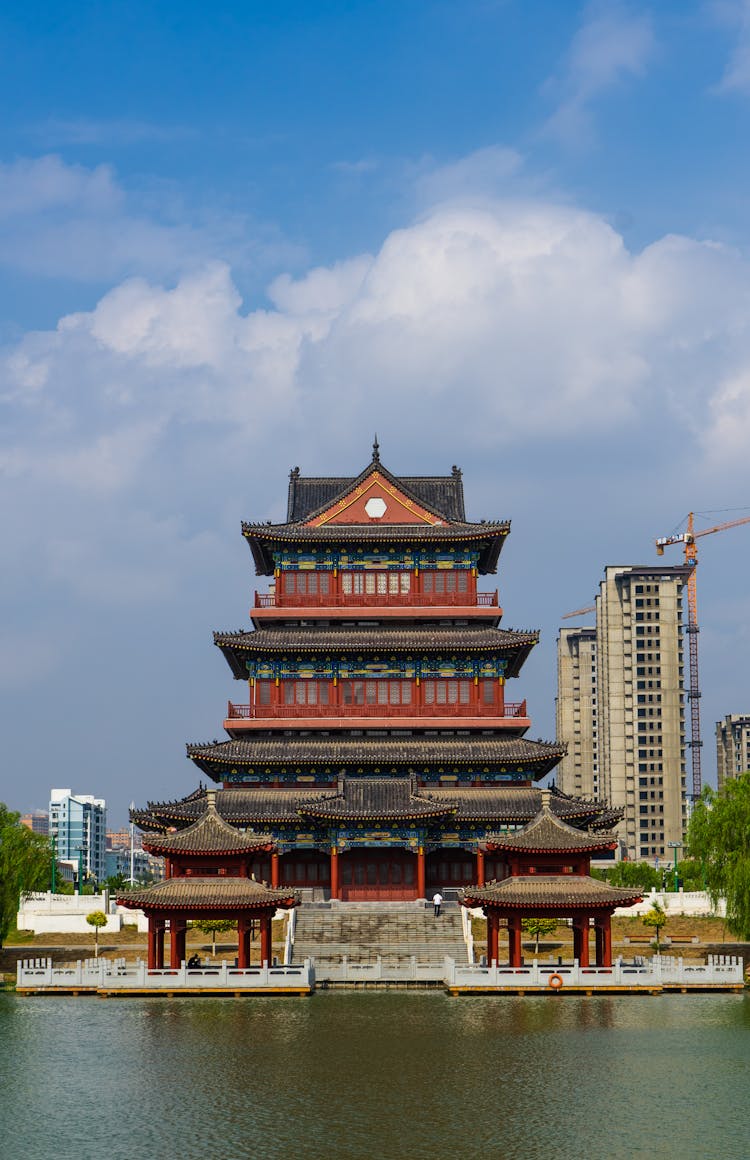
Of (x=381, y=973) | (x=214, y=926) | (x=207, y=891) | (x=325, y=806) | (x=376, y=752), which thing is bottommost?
(x=381, y=973)

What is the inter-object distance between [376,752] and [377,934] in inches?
485

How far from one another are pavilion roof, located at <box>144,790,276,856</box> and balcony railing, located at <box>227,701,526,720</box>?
57.6 feet

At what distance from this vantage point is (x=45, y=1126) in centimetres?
2808

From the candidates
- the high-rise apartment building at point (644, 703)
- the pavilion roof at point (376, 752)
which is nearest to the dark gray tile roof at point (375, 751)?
the pavilion roof at point (376, 752)

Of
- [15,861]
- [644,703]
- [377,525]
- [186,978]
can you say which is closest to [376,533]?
[377,525]

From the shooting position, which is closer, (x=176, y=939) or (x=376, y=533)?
(x=176, y=939)

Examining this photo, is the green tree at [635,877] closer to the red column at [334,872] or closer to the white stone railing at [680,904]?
the white stone railing at [680,904]

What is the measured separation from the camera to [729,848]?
58812 mm

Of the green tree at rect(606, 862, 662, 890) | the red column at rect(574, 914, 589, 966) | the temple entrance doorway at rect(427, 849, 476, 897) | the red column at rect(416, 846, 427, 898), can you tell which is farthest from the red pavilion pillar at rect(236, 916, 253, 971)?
the green tree at rect(606, 862, 662, 890)

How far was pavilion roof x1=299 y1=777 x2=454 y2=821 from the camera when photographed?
2477 inches

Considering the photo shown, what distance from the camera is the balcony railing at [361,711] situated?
71.2 metres

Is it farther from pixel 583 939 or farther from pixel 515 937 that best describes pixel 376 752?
pixel 583 939

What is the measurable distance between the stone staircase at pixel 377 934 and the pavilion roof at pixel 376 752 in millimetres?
7839

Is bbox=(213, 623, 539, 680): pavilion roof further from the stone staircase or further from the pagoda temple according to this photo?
the stone staircase
